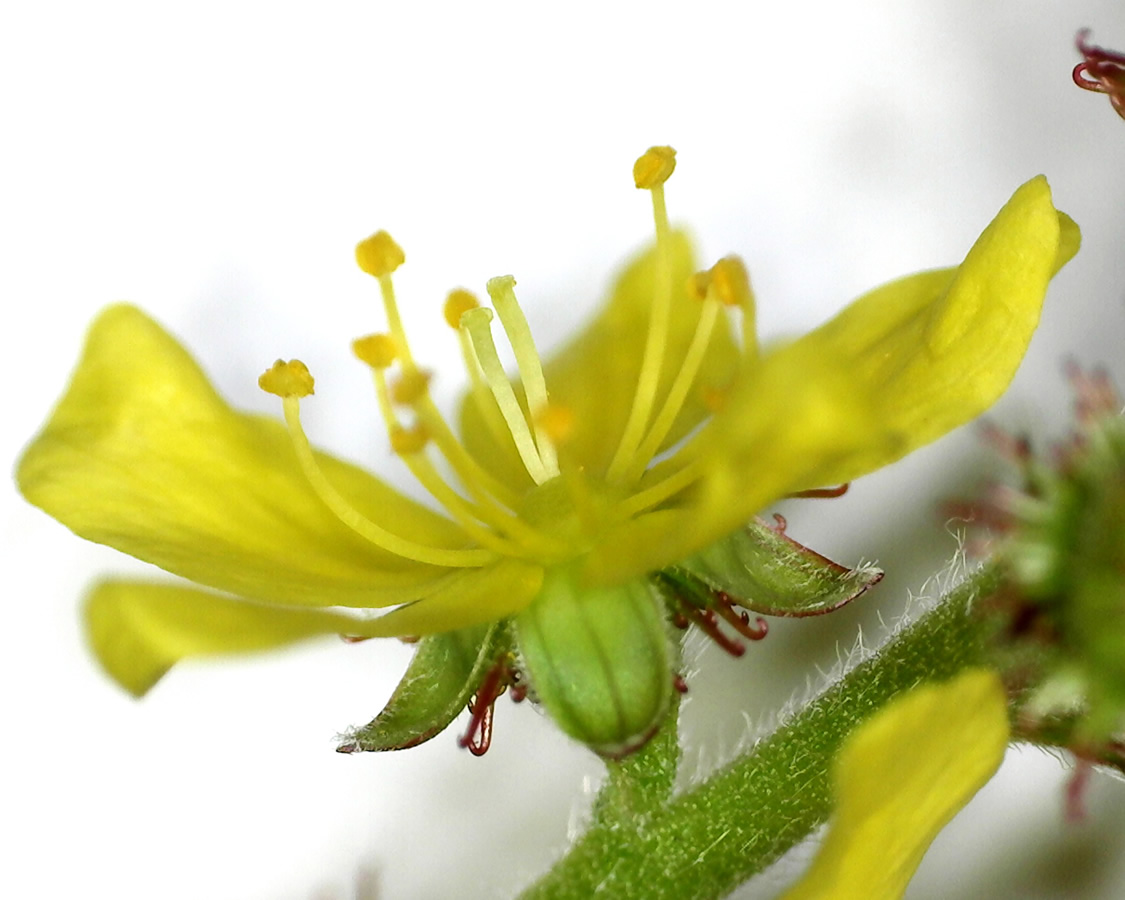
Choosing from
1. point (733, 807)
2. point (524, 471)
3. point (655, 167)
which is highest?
point (655, 167)

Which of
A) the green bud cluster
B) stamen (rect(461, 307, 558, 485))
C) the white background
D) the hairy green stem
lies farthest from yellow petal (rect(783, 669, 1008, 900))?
the white background

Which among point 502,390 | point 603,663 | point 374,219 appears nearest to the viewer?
point 603,663

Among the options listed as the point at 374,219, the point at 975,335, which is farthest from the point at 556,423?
the point at 374,219

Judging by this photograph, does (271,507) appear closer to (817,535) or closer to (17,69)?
(17,69)

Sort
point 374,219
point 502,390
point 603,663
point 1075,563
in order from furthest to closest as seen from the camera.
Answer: point 374,219, point 502,390, point 603,663, point 1075,563

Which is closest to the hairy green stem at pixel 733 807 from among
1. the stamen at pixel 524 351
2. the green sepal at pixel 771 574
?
the green sepal at pixel 771 574

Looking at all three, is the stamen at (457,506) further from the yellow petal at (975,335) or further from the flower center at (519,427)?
the yellow petal at (975,335)

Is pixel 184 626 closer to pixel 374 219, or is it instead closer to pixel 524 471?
pixel 524 471
